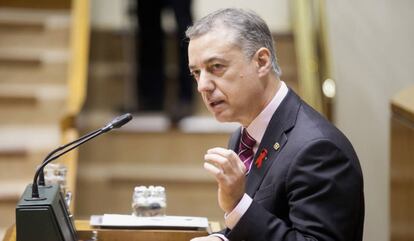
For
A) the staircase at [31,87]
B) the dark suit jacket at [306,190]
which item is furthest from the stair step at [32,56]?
the dark suit jacket at [306,190]

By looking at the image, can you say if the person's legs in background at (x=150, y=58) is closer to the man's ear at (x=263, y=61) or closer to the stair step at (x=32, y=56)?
the stair step at (x=32, y=56)

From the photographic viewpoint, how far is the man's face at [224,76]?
2172 mm

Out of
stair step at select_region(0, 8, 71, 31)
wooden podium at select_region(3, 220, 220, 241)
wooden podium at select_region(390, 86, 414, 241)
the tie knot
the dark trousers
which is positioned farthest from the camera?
stair step at select_region(0, 8, 71, 31)

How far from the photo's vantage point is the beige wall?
20.9ft

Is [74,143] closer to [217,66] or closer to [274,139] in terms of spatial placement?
[217,66]

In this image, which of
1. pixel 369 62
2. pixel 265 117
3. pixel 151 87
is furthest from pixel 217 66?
pixel 369 62

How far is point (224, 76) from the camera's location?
2.19 metres

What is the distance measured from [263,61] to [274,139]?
210mm

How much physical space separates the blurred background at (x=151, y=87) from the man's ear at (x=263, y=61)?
251 centimetres

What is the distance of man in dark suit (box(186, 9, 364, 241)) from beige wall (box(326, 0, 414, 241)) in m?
4.11

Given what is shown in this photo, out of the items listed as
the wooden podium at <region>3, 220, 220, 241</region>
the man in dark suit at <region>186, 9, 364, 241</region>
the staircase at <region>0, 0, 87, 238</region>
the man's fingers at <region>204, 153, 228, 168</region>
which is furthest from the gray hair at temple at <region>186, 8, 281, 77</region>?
the staircase at <region>0, 0, 87, 238</region>

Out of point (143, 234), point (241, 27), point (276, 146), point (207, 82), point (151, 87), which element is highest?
point (241, 27)

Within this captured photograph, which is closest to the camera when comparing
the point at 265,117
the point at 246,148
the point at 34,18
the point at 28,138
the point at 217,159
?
the point at 217,159

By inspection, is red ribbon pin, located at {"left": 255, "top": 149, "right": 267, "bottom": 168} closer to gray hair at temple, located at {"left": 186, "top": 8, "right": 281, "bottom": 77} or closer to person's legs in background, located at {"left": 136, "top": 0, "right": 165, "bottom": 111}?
gray hair at temple, located at {"left": 186, "top": 8, "right": 281, "bottom": 77}
